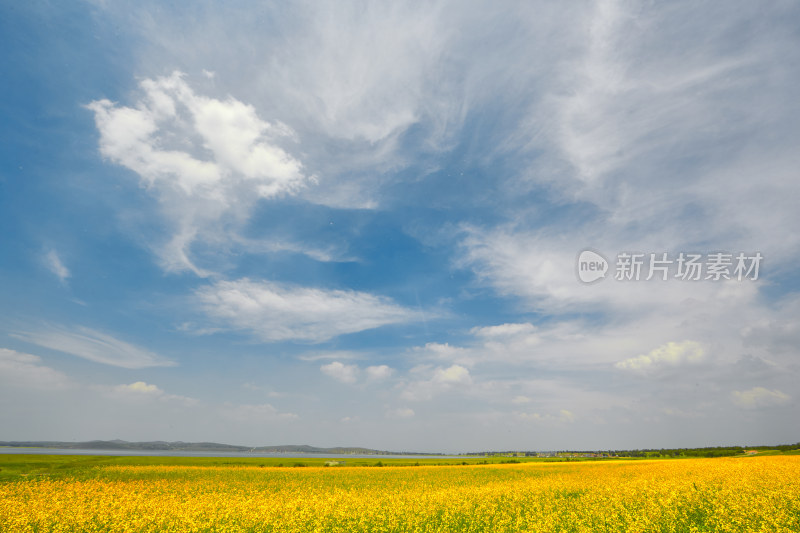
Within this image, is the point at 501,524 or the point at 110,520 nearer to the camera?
the point at 501,524

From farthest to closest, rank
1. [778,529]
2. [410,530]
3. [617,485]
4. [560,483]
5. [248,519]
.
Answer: [560,483] → [617,485] → [248,519] → [410,530] → [778,529]

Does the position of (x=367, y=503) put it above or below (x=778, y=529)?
below

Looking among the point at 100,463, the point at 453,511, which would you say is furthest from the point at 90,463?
the point at 453,511

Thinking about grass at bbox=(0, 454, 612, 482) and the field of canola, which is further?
grass at bbox=(0, 454, 612, 482)

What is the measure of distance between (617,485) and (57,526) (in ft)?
96.4

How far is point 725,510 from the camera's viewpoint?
49.0 ft

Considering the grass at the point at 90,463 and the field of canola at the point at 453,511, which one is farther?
the grass at the point at 90,463

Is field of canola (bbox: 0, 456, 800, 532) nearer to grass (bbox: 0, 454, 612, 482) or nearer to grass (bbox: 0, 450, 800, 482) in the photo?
grass (bbox: 0, 454, 612, 482)

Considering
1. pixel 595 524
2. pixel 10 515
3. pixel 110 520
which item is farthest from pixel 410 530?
pixel 10 515

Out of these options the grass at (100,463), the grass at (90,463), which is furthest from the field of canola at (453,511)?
the grass at (100,463)

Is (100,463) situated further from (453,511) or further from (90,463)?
(453,511)

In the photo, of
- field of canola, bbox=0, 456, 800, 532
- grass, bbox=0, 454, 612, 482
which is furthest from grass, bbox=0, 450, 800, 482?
field of canola, bbox=0, 456, 800, 532

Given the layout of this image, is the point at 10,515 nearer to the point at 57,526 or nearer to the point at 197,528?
the point at 57,526

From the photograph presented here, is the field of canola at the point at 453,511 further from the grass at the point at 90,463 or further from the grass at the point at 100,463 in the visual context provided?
the grass at the point at 100,463
